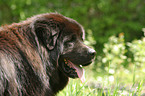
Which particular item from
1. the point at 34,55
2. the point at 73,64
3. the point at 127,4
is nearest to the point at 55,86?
the point at 73,64

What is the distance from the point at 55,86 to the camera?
2.99 meters

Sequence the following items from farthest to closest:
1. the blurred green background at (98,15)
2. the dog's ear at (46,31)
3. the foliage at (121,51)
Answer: the blurred green background at (98,15) → the foliage at (121,51) → the dog's ear at (46,31)

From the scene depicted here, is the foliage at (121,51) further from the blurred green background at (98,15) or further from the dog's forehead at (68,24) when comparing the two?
the blurred green background at (98,15)

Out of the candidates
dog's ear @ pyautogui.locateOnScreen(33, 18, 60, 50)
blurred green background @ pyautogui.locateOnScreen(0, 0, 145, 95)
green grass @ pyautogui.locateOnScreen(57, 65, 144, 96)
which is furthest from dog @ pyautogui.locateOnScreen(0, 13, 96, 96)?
blurred green background @ pyautogui.locateOnScreen(0, 0, 145, 95)

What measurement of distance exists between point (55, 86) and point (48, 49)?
23.5 inches

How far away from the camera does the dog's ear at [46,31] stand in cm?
269

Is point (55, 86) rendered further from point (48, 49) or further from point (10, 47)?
point (10, 47)

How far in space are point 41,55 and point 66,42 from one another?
0.43 m

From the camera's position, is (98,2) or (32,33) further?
(98,2)

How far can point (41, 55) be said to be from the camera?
8.79 ft

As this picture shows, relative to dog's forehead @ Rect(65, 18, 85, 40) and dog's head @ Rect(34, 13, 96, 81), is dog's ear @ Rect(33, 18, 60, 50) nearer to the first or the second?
dog's head @ Rect(34, 13, 96, 81)

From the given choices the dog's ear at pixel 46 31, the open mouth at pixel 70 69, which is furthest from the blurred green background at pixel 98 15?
the dog's ear at pixel 46 31

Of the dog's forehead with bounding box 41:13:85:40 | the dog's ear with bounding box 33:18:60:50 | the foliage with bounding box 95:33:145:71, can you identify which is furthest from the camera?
the foliage with bounding box 95:33:145:71

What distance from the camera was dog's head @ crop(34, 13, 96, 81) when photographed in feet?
8.96
